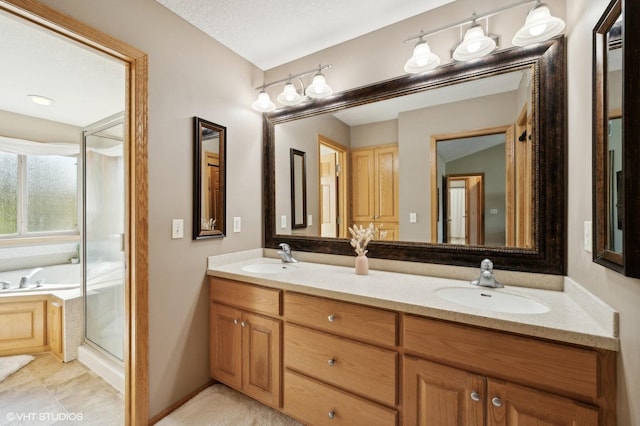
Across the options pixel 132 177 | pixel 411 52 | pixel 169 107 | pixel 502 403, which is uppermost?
pixel 411 52

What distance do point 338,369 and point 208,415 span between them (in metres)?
0.94

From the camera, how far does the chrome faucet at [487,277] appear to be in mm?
1354

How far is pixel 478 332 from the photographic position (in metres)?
1.01

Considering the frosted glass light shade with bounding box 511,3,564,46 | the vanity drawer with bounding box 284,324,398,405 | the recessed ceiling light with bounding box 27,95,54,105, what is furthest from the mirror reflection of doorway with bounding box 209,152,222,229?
the recessed ceiling light with bounding box 27,95,54,105

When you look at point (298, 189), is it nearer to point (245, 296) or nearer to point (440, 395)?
point (245, 296)

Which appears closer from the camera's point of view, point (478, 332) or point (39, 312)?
point (478, 332)

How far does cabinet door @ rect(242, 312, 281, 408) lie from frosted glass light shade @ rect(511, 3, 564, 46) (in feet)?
6.37

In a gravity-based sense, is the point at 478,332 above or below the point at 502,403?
above

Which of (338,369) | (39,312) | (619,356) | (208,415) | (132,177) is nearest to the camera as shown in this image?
(619,356)

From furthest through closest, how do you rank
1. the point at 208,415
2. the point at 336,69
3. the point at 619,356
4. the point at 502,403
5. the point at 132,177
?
the point at 336,69, the point at 208,415, the point at 132,177, the point at 502,403, the point at 619,356

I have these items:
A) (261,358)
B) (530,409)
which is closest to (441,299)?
(530,409)

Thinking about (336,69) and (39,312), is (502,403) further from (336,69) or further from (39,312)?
(39,312)

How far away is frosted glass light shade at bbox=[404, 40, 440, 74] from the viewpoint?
150 cm

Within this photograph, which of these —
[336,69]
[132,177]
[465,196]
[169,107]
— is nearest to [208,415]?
[132,177]
